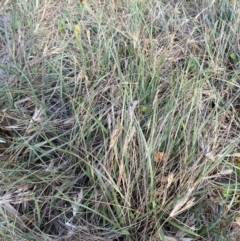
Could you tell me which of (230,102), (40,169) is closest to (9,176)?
(40,169)

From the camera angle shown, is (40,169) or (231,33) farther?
(231,33)

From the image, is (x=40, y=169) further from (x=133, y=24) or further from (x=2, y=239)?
(x=133, y=24)

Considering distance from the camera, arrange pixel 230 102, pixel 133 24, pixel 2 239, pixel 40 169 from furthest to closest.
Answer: pixel 133 24, pixel 230 102, pixel 40 169, pixel 2 239

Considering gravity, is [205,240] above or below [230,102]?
below

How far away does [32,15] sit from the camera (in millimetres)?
1751

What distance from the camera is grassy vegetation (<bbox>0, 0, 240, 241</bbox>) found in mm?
1128

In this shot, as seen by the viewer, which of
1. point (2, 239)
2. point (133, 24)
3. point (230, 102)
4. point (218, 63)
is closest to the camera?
point (2, 239)

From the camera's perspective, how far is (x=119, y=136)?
1.16 m

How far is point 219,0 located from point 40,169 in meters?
1.17

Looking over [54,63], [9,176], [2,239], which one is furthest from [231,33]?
[2,239]

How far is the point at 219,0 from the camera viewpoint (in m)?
1.91

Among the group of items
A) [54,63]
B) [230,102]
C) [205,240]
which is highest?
[54,63]

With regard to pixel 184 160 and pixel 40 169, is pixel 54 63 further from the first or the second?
pixel 184 160

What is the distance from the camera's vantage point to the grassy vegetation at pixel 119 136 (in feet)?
3.70
